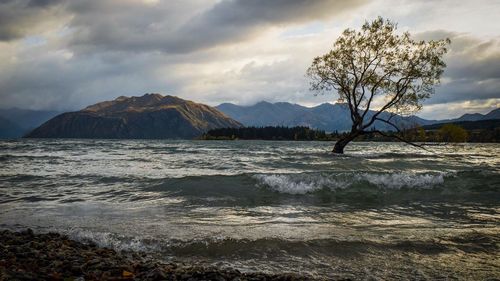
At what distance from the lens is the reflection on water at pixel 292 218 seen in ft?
29.1

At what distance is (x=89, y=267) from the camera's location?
7691 mm

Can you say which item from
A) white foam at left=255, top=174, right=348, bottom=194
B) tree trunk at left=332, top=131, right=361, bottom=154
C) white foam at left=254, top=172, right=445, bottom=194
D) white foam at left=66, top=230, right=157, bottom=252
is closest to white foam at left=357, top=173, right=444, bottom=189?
white foam at left=254, top=172, right=445, bottom=194


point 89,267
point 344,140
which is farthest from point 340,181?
point 344,140

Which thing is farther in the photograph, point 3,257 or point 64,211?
point 64,211

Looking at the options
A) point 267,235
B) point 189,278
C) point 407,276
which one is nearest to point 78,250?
point 189,278

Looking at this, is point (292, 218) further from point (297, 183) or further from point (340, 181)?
point (340, 181)

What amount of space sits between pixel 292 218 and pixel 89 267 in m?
7.75

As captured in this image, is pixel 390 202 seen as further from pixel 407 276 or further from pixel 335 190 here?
pixel 407 276

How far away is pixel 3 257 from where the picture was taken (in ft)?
27.6

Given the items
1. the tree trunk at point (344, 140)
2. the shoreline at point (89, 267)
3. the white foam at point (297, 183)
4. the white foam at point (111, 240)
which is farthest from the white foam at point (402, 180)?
the tree trunk at point (344, 140)

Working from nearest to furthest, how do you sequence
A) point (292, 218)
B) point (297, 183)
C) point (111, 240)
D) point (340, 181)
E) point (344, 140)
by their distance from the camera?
point (111, 240)
point (292, 218)
point (297, 183)
point (340, 181)
point (344, 140)

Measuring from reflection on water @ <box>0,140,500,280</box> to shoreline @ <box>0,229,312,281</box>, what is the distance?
0.88 meters

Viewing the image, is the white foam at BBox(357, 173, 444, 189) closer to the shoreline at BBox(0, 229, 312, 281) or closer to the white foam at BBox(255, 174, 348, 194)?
the white foam at BBox(255, 174, 348, 194)

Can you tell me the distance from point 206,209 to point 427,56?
3752 centimetres
